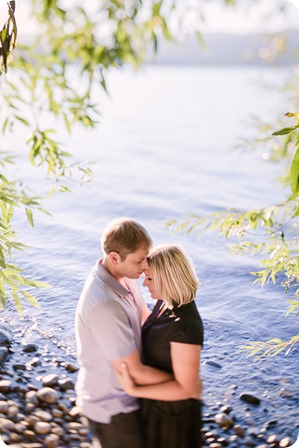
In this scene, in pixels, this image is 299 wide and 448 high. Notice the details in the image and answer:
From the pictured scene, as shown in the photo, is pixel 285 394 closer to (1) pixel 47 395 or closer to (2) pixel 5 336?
(1) pixel 47 395

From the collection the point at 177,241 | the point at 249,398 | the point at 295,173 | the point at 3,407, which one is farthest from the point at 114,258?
the point at 177,241

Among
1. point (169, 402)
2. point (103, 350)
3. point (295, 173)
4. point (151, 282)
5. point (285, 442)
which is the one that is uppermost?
point (295, 173)

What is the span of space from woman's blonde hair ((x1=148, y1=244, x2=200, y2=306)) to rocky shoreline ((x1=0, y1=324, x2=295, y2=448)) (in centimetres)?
40

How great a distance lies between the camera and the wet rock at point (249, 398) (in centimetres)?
180

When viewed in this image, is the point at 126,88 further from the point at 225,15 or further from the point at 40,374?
the point at 40,374

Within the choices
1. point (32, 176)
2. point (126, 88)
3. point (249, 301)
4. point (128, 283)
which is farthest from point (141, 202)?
point (126, 88)

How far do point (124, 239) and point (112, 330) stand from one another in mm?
189

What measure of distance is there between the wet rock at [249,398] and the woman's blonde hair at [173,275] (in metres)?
0.52

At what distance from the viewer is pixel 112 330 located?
135 cm

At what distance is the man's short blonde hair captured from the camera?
1419mm

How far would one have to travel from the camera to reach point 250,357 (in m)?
1.93

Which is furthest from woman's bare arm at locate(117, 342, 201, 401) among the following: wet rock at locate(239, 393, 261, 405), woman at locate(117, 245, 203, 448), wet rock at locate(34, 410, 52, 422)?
wet rock at locate(239, 393, 261, 405)

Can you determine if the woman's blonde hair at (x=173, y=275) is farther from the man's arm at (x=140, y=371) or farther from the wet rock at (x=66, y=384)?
the wet rock at (x=66, y=384)

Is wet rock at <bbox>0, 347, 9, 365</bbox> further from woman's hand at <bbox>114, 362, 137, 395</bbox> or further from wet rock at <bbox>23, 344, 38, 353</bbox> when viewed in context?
woman's hand at <bbox>114, 362, 137, 395</bbox>
